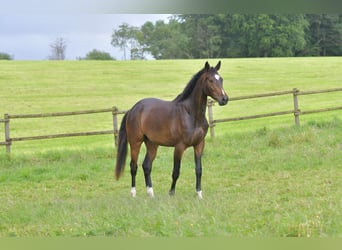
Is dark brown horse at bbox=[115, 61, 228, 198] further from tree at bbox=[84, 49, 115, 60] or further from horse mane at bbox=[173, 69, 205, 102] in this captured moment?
tree at bbox=[84, 49, 115, 60]

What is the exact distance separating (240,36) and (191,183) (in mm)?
3197

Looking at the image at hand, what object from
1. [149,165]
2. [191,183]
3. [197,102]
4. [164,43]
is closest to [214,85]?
[197,102]

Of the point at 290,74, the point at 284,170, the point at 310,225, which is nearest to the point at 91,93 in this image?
the point at 290,74

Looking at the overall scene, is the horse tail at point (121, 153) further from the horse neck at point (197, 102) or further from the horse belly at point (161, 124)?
the horse neck at point (197, 102)

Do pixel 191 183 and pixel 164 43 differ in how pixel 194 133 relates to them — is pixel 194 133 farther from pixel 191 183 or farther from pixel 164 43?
pixel 164 43

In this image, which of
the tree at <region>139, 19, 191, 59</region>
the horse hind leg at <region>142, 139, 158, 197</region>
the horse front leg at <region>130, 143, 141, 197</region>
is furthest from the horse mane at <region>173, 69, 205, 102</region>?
the tree at <region>139, 19, 191, 59</region>

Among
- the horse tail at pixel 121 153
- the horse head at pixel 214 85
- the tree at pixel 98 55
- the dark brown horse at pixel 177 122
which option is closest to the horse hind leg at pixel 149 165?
the dark brown horse at pixel 177 122

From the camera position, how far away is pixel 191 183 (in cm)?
698

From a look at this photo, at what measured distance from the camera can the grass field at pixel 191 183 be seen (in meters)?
3.33

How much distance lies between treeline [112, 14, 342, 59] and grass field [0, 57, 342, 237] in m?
0.70

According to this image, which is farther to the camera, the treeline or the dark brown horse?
the dark brown horse

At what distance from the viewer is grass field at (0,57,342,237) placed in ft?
10.9

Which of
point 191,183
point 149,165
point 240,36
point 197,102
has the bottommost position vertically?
point 191,183

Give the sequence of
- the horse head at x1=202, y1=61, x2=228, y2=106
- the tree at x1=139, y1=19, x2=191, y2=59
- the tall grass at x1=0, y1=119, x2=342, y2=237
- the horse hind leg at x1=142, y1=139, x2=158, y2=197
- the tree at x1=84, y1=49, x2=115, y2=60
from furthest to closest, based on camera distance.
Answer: the tree at x1=84, y1=49, x2=115, y2=60
the tree at x1=139, y1=19, x2=191, y2=59
the horse hind leg at x1=142, y1=139, x2=158, y2=197
the horse head at x1=202, y1=61, x2=228, y2=106
the tall grass at x1=0, y1=119, x2=342, y2=237
